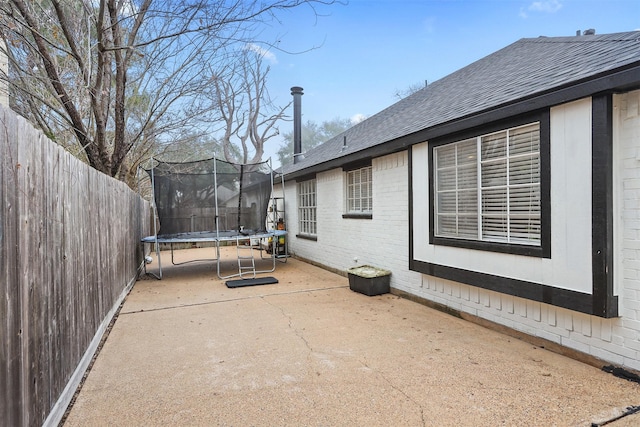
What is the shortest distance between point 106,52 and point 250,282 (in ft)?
15.2

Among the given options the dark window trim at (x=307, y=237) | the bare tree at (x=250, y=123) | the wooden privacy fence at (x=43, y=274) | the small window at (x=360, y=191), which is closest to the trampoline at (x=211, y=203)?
the dark window trim at (x=307, y=237)

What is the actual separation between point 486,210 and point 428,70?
49.8 feet

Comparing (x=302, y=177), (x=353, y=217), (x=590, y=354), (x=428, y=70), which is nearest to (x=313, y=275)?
(x=353, y=217)

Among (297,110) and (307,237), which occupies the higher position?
(297,110)

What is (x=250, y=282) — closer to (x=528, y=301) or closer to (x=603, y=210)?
(x=528, y=301)

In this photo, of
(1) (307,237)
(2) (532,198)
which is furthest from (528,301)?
(1) (307,237)

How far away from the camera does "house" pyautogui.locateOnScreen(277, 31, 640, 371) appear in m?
2.91

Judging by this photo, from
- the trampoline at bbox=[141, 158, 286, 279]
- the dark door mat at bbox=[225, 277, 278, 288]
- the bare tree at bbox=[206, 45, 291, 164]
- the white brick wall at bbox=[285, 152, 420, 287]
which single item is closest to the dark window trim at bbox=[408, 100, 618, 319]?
the white brick wall at bbox=[285, 152, 420, 287]

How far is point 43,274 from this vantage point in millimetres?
2158

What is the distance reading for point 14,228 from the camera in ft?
5.80

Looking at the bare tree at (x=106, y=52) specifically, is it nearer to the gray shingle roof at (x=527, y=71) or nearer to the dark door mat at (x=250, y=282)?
the gray shingle roof at (x=527, y=71)

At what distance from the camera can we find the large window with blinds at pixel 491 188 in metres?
3.60

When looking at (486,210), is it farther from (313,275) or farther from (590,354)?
(313,275)

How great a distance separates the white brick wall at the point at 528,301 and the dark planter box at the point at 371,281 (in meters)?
0.15
